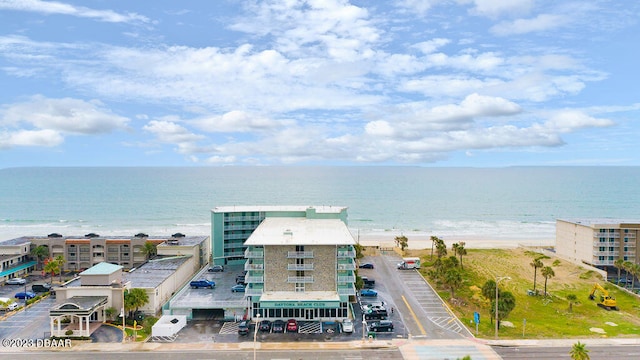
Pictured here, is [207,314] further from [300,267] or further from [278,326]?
[300,267]

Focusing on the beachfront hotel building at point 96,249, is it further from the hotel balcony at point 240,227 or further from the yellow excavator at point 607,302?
the yellow excavator at point 607,302

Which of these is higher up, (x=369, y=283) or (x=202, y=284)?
(x=202, y=284)

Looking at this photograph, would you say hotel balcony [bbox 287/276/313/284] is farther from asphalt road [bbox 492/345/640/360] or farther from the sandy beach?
the sandy beach

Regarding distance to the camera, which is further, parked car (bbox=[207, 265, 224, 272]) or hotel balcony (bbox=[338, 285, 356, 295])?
parked car (bbox=[207, 265, 224, 272])

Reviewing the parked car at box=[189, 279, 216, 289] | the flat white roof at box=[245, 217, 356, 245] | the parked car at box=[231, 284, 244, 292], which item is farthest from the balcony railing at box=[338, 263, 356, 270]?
the parked car at box=[189, 279, 216, 289]

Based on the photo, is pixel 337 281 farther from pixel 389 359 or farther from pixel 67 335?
pixel 67 335

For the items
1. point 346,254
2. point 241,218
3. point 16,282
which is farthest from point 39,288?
point 346,254
